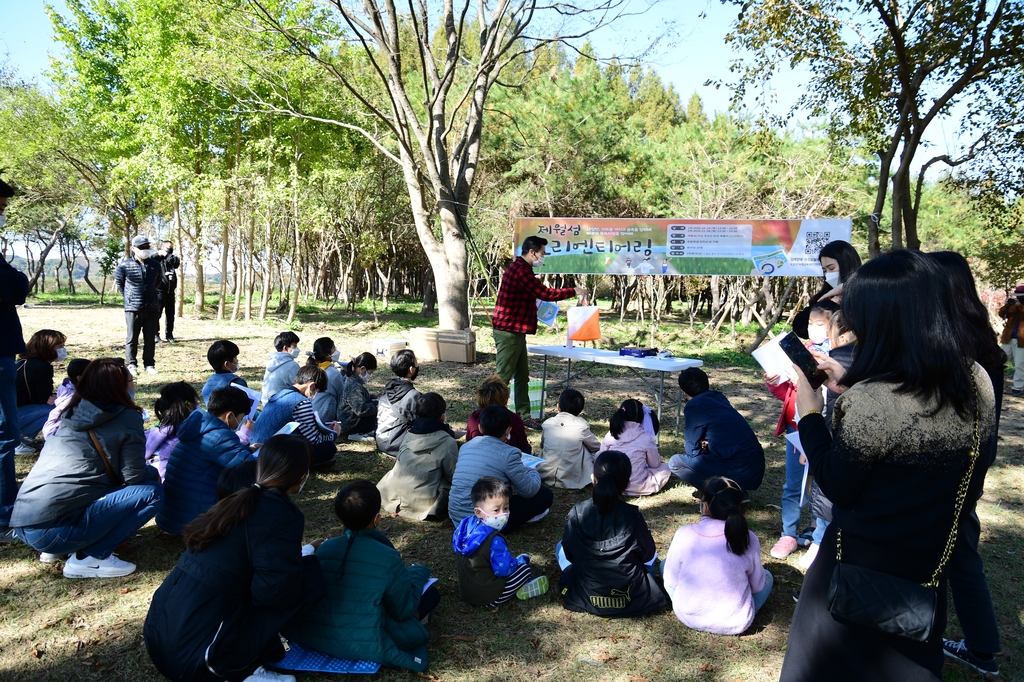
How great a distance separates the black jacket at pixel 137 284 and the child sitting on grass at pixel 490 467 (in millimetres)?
5388

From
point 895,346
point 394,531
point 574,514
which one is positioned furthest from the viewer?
point 394,531

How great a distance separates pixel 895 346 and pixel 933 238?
27277mm

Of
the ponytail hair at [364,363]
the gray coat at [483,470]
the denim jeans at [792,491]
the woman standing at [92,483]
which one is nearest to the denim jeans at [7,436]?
the woman standing at [92,483]

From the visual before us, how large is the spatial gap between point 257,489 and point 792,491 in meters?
3.02

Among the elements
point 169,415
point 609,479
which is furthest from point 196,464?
point 609,479

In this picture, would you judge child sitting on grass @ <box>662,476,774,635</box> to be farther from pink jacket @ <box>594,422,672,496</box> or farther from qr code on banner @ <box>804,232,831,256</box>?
qr code on banner @ <box>804,232,831,256</box>

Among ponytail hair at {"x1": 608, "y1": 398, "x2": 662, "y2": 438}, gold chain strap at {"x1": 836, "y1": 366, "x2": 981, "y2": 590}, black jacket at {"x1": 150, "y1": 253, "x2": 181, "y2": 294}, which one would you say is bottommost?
ponytail hair at {"x1": 608, "y1": 398, "x2": 662, "y2": 438}

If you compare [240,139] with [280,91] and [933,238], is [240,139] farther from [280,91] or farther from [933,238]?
[933,238]

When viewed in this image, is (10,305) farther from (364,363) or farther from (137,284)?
(137,284)

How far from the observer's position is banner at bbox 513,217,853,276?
9.62 m

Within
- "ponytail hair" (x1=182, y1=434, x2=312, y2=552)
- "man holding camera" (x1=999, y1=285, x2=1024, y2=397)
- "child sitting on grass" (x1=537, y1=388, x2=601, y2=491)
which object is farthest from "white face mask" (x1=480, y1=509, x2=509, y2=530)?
"man holding camera" (x1=999, y1=285, x2=1024, y2=397)

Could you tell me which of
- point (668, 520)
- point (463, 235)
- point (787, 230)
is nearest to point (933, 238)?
point (787, 230)

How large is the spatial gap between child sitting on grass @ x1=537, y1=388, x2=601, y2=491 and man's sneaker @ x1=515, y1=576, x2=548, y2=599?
5.02ft

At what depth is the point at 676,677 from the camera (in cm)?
278
